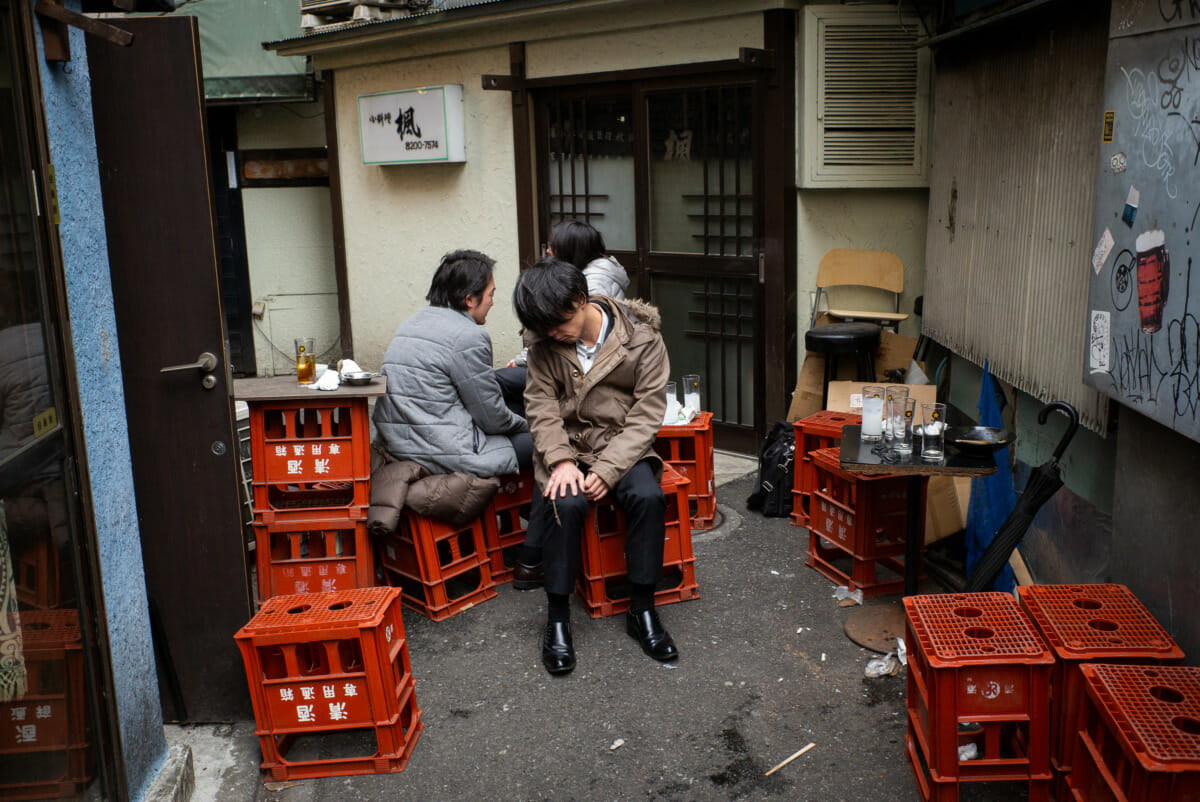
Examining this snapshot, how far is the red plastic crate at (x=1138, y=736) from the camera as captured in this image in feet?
8.41

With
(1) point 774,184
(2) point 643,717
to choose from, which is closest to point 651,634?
(2) point 643,717

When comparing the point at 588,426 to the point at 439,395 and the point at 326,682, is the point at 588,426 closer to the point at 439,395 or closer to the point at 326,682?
the point at 439,395

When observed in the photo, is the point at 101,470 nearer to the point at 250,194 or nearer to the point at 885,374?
the point at 885,374

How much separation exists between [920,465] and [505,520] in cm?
231

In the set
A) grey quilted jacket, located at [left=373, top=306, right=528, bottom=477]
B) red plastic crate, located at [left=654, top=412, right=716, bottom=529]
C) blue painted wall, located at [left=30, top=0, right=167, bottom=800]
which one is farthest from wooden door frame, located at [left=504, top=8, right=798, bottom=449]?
blue painted wall, located at [left=30, top=0, right=167, bottom=800]

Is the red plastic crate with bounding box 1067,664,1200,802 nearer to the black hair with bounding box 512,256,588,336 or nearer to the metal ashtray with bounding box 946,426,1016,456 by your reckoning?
the metal ashtray with bounding box 946,426,1016,456

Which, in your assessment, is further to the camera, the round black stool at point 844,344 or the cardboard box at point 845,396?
the round black stool at point 844,344

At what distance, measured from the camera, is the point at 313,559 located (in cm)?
477

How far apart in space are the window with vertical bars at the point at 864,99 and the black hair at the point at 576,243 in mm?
1784

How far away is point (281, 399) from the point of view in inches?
180

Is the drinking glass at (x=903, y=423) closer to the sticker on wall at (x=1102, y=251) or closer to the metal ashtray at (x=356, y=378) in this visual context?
the sticker on wall at (x=1102, y=251)

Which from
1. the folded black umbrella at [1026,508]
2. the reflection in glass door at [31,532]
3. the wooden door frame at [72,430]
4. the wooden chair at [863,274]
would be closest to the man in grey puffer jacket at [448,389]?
the wooden door frame at [72,430]

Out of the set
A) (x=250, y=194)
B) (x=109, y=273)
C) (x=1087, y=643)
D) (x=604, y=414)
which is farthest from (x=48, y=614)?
(x=250, y=194)

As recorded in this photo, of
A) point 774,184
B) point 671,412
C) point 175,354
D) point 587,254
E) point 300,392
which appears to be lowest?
point 671,412
